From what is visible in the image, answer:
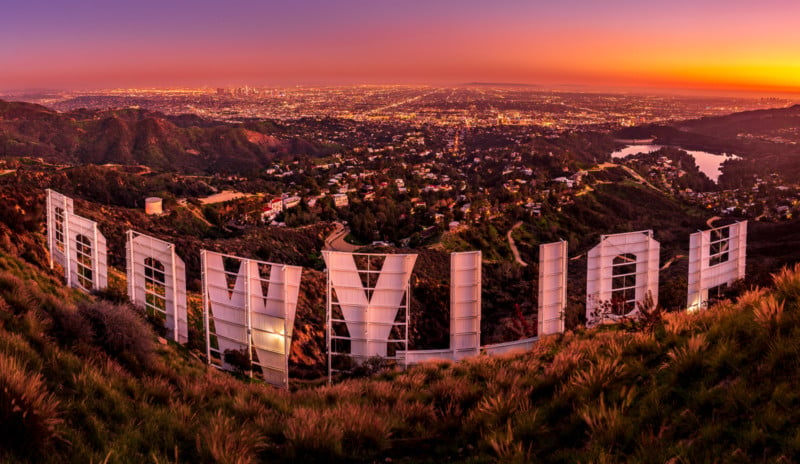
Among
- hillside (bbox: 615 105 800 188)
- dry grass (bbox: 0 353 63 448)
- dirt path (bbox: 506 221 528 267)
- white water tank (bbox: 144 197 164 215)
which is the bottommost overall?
dirt path (bbox: 506 221 528 267)

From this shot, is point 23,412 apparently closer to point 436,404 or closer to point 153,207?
point 436,404

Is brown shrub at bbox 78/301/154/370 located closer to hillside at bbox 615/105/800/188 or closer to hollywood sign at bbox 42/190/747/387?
hollywood sign at bbox 42/190/747/387

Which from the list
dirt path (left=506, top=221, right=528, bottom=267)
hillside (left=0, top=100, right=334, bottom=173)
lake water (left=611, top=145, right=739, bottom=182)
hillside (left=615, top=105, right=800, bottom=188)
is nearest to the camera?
dirt path (left=506, top=221, right=528, bottom=267)

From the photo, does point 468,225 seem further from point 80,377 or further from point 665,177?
point 665,177

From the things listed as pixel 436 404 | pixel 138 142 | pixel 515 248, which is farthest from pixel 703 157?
pixel 138 142

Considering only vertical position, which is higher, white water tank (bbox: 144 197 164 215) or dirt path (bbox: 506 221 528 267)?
white water tank (bbox: 144 197 164 215)

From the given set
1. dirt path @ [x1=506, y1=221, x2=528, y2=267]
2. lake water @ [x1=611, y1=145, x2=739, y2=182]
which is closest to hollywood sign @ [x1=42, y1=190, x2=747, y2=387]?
dirt path @ [x1=506, y1=221, x2=528, y2=267]
